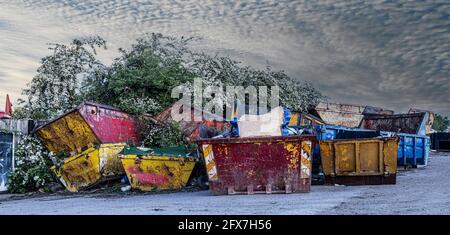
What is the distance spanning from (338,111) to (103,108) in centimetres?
1079

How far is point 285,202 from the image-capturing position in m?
8.13

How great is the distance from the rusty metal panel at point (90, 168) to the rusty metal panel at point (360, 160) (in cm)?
486

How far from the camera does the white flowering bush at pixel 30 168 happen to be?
520 inches

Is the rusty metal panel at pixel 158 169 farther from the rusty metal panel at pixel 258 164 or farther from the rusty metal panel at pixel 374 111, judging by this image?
the rusty metal panel at pixel 374 111

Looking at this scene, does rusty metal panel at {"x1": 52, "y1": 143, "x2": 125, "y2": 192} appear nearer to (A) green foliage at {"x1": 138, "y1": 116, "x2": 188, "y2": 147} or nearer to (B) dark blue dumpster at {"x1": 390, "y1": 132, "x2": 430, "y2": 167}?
(A) green foliage at {"x1": 138, "y1": 116, "x2": 188, "y2": 147}

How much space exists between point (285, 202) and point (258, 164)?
59.5 inches

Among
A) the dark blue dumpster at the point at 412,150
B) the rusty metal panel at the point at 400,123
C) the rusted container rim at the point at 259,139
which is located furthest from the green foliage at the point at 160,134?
the rusty metal panel at the point at 400,123

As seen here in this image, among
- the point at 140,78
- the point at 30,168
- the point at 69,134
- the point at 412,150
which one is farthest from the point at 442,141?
the point at 30,168

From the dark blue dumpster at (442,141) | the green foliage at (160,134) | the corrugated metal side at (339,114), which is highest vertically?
the corrugated metal side at (339,114)

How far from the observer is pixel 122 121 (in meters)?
14.1

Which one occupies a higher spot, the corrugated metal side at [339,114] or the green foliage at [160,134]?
the corrugated metal side at [339,114]

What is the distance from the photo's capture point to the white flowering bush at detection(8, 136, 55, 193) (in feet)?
43.3

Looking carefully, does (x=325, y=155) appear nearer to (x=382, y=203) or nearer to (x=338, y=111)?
(x=382, y=203)

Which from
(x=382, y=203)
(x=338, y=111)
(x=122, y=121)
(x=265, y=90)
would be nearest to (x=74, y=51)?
(x=122, y=121)
